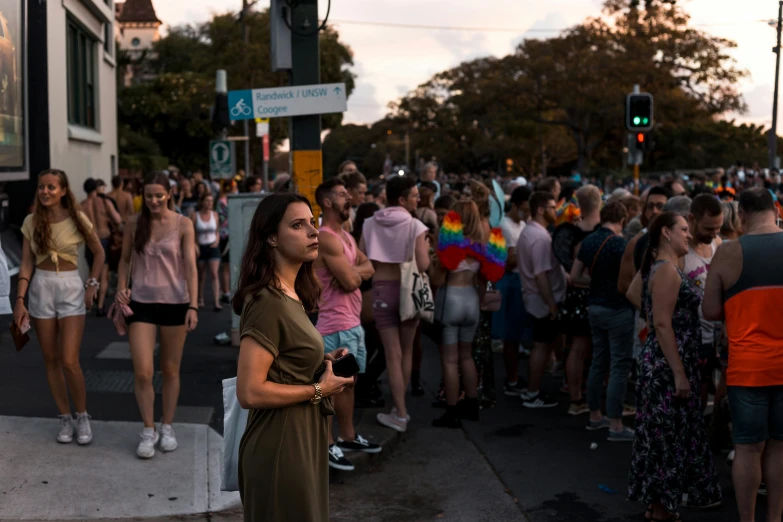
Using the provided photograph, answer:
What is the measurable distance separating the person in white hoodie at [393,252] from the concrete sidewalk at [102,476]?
1444mm

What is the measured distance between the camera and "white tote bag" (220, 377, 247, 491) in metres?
3.58

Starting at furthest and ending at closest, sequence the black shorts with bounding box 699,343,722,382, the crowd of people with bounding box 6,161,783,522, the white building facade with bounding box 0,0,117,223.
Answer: the white building facade with bounding box 0,0,117,223, the black shorts with bounding box 699,343,722,382, the crowd of people with bounding box 6,161,783,522

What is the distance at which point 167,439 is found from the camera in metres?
6.76

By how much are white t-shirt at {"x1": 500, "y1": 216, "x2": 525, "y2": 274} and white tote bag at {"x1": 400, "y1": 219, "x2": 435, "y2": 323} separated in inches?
80.8

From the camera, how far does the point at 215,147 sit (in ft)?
59.2

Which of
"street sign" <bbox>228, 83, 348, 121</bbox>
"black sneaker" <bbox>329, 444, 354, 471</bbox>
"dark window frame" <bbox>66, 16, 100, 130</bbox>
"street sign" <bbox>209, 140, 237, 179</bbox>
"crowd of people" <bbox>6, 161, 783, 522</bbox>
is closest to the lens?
"crowd of people" <bbox>6, 161, 783, 522</bbox>

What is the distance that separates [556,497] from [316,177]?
3.63m

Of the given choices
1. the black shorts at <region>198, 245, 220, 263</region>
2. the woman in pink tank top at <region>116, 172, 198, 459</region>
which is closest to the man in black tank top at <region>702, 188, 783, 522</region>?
the woman in pink tank top at <region>116, 172, 198, 459</region>

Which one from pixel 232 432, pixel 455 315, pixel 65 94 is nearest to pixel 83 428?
pixel 455 315

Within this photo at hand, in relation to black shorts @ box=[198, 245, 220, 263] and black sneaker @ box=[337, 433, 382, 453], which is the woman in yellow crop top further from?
black shorts @ box=[198, 245, 220, 263]

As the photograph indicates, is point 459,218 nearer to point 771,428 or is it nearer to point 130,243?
point 130,243

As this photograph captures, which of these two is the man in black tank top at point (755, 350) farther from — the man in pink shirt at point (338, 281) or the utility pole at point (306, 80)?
the utility pole at point (306, 80)

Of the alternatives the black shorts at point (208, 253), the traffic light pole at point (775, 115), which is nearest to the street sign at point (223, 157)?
the black shorts at point (208, 253)

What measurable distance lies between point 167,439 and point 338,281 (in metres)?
1.60
